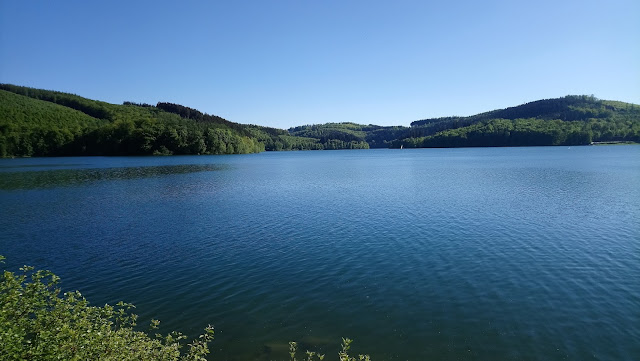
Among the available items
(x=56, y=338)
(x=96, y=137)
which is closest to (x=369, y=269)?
(x=56, y=338)

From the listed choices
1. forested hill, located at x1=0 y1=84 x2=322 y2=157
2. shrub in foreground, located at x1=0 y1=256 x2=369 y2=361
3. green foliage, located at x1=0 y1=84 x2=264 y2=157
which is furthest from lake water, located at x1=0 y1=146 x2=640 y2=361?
green foliage, located at x1=0 y1=84 x2=264 y2=157

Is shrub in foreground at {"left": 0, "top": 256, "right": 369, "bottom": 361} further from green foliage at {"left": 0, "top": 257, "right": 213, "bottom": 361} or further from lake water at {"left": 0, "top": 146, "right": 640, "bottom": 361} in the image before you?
lake water at {"left": 0, "top": 146, "right": 640, "bottom": 361}

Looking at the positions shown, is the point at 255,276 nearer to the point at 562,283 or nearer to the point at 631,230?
the point at 562,283

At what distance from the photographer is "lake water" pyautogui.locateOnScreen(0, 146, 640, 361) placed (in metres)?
11.2

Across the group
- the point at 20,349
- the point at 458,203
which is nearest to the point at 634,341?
the point at 20,349

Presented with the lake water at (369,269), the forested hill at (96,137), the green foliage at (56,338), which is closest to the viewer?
the green foliage at (56,338)

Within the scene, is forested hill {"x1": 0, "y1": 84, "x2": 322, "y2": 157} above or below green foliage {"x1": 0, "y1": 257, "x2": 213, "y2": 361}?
above

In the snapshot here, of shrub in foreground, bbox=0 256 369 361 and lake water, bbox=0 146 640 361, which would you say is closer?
shrub in foreground, bbox=0 256 369 361

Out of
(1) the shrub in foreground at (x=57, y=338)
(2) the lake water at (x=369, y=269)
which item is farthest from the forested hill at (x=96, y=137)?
(1) the shrub in foreground at (x=57, y=338)

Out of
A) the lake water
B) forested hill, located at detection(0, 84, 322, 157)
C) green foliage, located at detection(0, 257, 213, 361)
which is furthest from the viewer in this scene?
forested hill, located at detection(0, 84, 322, 157)

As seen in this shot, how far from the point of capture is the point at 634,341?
1083 centimetres

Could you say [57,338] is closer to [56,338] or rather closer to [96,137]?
[56,338]

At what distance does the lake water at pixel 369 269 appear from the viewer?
11.2 metres

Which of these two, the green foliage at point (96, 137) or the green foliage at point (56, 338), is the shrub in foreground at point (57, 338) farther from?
the green foliage at point (96, 137)
